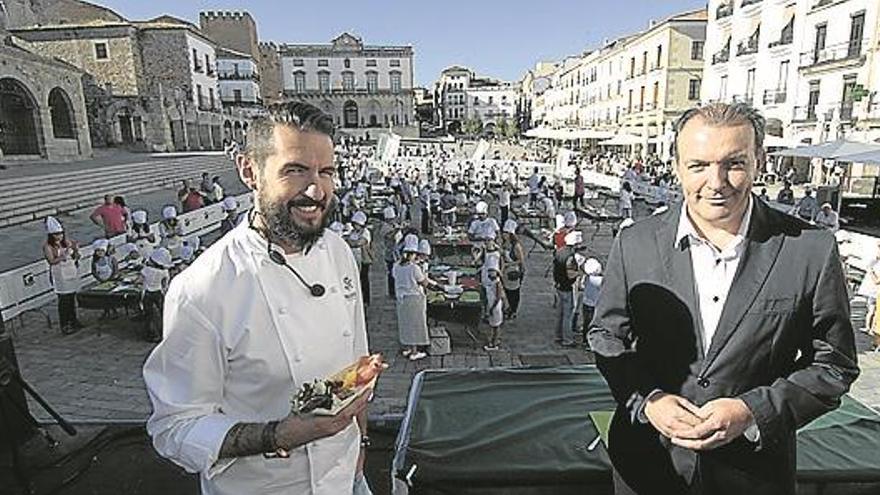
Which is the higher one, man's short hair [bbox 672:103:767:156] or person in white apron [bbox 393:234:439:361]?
man's short hair [bbox 672:103:767:156]

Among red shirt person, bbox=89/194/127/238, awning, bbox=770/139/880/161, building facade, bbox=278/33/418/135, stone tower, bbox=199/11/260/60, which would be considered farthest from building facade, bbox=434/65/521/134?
red shirt person, bbox=89/194/127/238

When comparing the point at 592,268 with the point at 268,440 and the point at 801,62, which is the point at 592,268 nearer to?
the point at 268,440

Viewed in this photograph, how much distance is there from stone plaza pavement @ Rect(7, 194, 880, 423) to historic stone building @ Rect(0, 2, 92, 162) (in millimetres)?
23533

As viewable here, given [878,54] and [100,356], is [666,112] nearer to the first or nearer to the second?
[878,54]

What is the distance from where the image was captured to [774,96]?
3234 cm

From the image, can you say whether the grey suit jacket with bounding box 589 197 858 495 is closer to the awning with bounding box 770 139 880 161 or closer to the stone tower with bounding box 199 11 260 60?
the awning with bounding box 770 139 880 161

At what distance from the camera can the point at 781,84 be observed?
105 feet

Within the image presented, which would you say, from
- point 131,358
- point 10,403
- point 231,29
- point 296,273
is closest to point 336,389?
point 296,273

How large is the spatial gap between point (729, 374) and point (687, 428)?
0.91 feet

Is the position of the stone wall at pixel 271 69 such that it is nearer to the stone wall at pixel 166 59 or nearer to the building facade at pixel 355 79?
the building facade at pixel 355 79

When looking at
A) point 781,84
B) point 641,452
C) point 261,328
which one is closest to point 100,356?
point 261,328

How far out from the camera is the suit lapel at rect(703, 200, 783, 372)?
6.36 ft

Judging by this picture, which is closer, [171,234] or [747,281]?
[747,281]

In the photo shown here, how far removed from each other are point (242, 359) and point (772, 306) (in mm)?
1877
